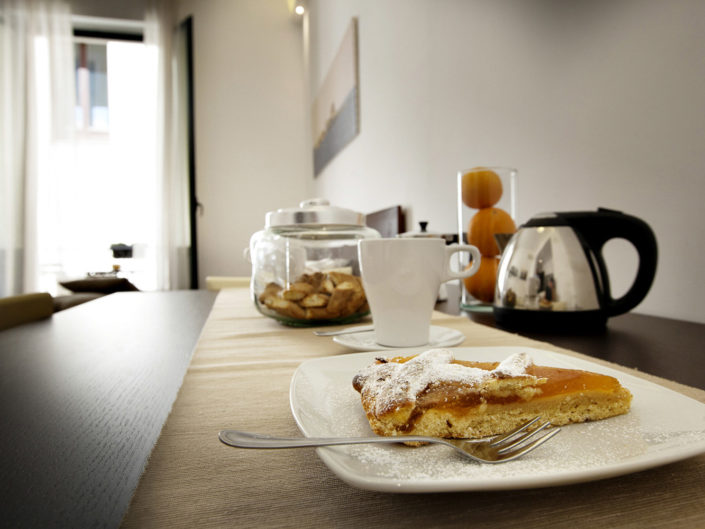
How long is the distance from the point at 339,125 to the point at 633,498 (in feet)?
10.0

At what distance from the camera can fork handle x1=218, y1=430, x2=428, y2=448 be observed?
0.23 meters

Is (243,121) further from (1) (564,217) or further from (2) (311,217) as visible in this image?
(1) (564,217)

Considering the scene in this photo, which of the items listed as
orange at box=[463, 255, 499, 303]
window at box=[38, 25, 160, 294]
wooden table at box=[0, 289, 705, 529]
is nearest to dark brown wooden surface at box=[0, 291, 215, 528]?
wooden table at box=[0, 289, 705, 529]

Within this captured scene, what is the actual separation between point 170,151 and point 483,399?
426cm

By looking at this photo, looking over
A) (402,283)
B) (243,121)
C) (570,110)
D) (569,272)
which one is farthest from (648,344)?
(243,121)

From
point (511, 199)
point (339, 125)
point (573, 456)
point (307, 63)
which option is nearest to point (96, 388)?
point (573, 456)

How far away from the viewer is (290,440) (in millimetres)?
232

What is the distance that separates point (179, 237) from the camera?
13.3 ft

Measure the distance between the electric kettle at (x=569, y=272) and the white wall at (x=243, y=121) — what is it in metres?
3.71

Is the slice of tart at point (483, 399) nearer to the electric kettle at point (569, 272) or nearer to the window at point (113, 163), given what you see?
the electric kettle at point (569, 272)

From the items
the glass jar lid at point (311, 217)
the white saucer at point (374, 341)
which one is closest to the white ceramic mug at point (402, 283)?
the white saucer at point (374, 341)

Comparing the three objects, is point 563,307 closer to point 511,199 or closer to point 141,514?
point 511,199

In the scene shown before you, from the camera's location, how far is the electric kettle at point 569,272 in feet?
2.16

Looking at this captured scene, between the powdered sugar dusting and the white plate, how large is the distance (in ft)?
0.07
